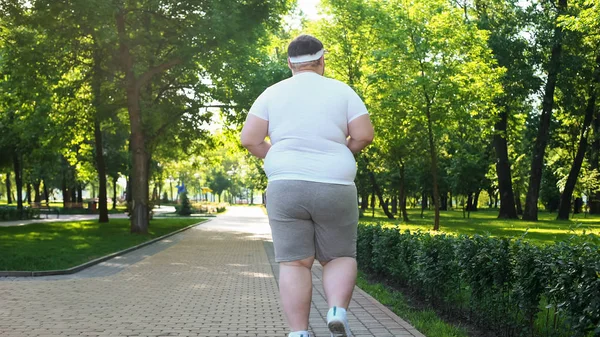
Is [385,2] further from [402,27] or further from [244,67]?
[244,67]

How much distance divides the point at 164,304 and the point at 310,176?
5837 millimetres

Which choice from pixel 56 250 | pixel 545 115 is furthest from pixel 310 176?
pixel 545 115

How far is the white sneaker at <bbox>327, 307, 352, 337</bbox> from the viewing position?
10.9ft

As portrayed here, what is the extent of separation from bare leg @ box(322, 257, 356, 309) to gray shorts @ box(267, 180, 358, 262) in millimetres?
53

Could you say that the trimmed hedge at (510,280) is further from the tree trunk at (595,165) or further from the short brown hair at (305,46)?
the tree trunk at (595,165)

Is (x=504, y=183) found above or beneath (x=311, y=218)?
above

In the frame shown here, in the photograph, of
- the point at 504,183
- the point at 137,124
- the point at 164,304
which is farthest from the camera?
the point at 504,183

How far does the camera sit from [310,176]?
132 inches

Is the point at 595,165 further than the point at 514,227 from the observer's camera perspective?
Yes

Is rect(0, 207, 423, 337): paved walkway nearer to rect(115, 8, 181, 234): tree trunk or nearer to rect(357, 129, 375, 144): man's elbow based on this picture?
rect(357, 129, 375, 144): man's elbow

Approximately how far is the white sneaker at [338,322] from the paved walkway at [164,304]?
2.97 meters

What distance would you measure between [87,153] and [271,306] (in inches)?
1159

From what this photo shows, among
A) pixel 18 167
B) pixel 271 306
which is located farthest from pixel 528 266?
pixel 18 167

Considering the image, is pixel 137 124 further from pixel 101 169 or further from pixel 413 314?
pixel 413 314
